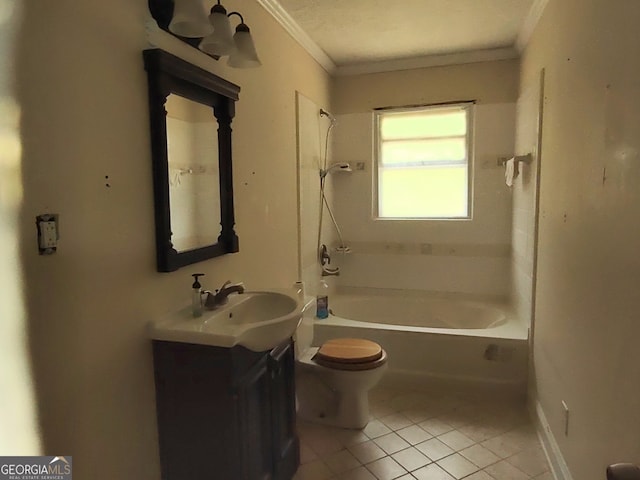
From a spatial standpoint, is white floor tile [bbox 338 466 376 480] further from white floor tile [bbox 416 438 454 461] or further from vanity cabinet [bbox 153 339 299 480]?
vanity cabinet [bbox 153 339 299 480]

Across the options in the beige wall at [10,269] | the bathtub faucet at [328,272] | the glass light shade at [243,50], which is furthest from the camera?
the bathtub faucet at [328,272]

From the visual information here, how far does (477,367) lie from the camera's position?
3008mm

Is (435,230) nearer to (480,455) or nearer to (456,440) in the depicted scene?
(456,440)

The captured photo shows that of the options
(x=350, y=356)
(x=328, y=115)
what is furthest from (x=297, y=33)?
(x=350, y=356)

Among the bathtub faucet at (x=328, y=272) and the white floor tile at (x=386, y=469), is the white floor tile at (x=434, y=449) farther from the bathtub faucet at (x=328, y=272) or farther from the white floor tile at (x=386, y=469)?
the bathtub faucet at (x=328, y=272)

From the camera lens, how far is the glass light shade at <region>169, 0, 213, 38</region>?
1.52 m

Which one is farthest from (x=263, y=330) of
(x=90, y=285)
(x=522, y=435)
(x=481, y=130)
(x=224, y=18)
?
(x=481, y=130)

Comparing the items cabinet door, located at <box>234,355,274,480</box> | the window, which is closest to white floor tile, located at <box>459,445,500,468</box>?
cabinet door, located at <box>234,355,274,480</box>

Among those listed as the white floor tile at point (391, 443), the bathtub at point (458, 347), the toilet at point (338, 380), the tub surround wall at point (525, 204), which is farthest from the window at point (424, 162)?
the white floor tile at point (391, 443)

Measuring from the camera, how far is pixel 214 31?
173 cm

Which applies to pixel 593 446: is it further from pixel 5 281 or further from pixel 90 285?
pixel 5 281

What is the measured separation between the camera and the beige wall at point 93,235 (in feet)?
3.81

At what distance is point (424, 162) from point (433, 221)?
0.54m

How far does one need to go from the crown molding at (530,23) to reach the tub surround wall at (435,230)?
304 millimetres
